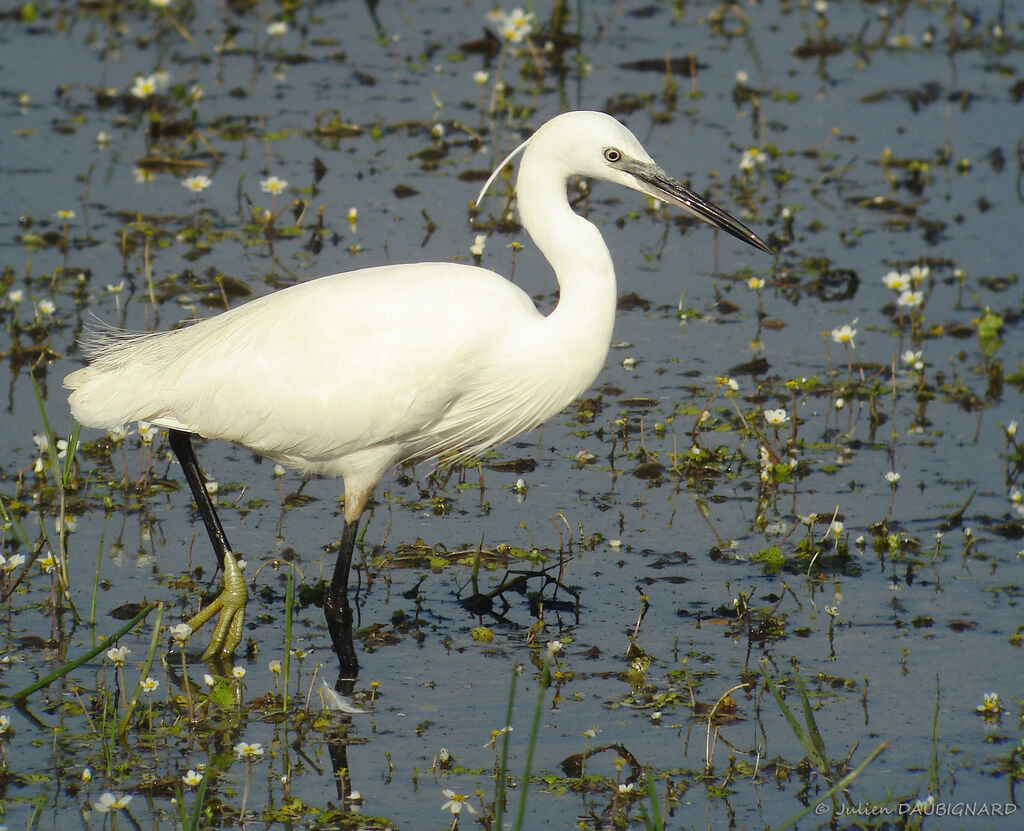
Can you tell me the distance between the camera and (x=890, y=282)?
745 centimetres

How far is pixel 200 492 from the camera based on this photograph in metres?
5.53

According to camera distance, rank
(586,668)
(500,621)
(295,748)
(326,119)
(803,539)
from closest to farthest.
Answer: (295,748)
(586,668)
(500,621)
(803,539)
(326,119)

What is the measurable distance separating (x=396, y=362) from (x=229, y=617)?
1.08m

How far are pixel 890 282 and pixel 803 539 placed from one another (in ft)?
6.72

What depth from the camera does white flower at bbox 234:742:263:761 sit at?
4.38 meters

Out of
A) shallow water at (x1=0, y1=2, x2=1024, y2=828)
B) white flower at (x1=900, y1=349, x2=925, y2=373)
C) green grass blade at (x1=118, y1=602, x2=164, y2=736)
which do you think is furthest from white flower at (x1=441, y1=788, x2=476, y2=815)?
white flower at (x1=900, y1=349, x2=925, y2=373)

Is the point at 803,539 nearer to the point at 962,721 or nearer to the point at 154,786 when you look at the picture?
the point at 962,721

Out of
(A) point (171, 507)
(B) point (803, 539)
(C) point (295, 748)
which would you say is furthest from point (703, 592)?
(A) point (171, 507)

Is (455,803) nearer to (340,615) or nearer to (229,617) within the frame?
(340,615)

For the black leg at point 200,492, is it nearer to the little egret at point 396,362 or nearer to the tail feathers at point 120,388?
the little egret at point 396,362

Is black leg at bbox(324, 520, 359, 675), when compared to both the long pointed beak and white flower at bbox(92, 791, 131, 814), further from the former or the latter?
the long pointed beak

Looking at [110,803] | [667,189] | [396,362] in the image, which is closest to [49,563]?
[396,362]

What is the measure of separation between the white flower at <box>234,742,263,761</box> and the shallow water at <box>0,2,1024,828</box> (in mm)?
40

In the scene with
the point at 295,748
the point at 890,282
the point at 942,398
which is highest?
the point at 890,282
